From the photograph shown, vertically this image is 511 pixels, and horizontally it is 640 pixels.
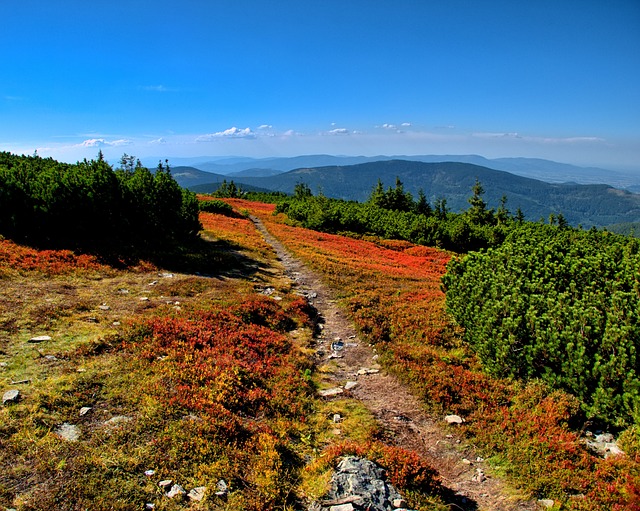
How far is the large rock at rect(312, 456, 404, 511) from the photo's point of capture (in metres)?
5.41

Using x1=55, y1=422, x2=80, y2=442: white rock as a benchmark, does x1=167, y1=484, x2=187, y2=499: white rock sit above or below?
below

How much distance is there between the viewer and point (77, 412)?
7.12m

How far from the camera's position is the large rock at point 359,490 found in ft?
17.7

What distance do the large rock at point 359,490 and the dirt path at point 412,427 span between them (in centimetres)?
122

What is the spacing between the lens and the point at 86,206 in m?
19.7

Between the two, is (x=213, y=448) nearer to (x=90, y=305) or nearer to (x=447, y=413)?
(x=447, y=413)

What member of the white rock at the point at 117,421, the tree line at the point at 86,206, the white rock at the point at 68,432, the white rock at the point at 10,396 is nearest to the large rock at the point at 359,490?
the white rock at the point at 117,421

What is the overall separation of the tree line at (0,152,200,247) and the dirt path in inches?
576

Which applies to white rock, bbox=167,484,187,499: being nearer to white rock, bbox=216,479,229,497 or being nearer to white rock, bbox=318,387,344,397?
white rock, bbox=216,479,229,497

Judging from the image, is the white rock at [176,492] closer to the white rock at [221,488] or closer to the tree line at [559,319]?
the white rock at [221,488]

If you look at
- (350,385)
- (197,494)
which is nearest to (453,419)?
(350,385)

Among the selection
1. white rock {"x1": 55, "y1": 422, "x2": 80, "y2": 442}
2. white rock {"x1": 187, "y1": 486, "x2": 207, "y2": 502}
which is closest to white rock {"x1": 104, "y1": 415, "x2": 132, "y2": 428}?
white rock {"x1": 55, "y1": 422, "x2": 80, "y2": 442}

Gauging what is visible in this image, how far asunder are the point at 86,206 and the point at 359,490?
2053 cm

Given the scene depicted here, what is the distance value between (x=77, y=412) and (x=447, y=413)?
8247 millimetres
